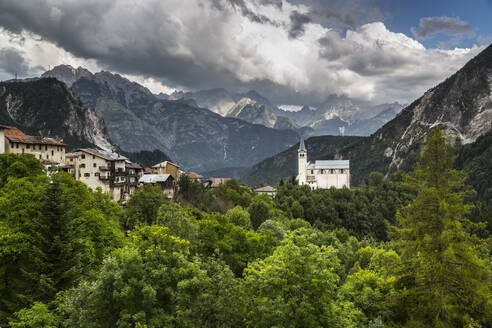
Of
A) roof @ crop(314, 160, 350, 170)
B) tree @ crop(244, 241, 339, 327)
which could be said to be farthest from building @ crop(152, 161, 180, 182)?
roof @ crop(314, 160, 350, 170)

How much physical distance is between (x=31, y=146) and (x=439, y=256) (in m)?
94.3

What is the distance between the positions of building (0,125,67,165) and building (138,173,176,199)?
23.6 meters

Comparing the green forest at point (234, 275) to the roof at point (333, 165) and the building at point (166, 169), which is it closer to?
the building at point (166, 169)

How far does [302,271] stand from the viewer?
22.6 meters

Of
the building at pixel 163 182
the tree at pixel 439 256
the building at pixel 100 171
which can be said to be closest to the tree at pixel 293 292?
the tree at pixel 439 256

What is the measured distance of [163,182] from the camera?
91.5 metres

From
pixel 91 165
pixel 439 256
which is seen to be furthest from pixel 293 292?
pixel 91 165

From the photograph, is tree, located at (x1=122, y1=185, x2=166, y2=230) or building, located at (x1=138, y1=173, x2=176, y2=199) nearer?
tree, located at (x1=122, y1=185, x2=166, y2=230)

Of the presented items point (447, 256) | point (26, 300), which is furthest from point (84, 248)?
point (447, 256)

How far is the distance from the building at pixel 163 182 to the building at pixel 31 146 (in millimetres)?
23607

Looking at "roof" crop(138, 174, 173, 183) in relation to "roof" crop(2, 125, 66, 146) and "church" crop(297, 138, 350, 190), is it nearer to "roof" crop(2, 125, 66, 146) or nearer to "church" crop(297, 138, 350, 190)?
"roof" crop(2, 125, 66, 146)

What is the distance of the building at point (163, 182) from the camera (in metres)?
90.7

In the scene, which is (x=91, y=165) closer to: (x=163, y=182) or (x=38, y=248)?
(x=163, y=182)

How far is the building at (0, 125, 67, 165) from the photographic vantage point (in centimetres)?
7862
